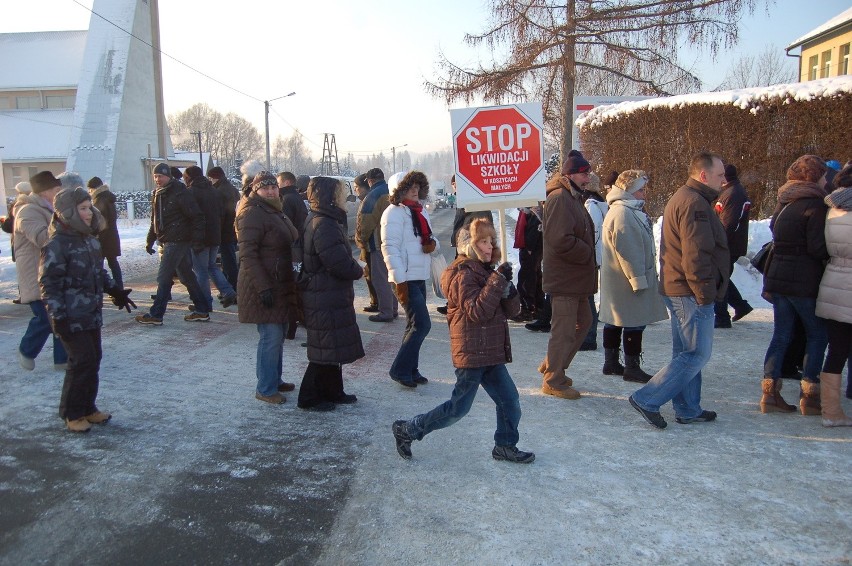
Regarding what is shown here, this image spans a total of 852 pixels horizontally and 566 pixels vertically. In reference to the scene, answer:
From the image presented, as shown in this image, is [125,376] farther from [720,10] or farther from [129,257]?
[720,10]

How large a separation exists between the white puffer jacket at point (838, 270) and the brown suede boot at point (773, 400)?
0.68m

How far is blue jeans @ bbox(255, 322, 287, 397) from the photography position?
17.6ft

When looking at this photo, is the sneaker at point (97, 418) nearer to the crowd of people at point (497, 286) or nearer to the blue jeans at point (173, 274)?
the crowd of people at point (497, 286)

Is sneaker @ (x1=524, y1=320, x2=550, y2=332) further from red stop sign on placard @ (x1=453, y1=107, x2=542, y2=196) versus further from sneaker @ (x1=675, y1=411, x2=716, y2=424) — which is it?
sneaker @ (x1=675, y1=411, x2=716, y2=424)

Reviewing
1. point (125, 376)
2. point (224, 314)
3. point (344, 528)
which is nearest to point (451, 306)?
point (344, 528)

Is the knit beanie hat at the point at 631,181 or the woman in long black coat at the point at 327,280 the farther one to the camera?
the knit beanie hat at the point at 631,181

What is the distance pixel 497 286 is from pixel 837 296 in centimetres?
266

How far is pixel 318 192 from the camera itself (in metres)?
5.09

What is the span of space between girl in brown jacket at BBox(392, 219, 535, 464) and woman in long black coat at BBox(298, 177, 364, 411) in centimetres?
112

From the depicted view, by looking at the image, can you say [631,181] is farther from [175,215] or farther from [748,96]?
[748,96]

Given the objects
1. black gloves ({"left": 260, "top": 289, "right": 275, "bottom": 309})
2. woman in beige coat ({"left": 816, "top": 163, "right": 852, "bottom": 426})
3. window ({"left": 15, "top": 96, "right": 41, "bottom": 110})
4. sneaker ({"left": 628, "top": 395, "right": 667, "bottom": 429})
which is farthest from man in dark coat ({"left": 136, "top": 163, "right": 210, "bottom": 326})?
window ({"left": 15, "top": 96, "right": 41, "bottom": 110})

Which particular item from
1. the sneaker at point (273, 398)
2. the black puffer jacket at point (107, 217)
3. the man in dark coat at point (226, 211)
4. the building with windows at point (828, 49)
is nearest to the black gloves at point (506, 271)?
the sneaker at point (273, 398)

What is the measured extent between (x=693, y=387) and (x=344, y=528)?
2911mm

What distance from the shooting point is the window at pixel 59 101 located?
4203cm
